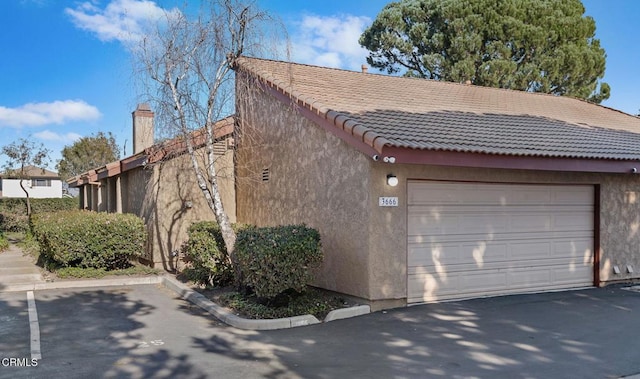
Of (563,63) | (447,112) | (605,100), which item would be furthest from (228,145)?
(605,100)

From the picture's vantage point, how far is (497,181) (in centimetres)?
955

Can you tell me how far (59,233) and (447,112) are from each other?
30.4 feet

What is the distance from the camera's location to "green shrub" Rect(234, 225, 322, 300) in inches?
303

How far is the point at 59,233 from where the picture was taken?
36.9ft

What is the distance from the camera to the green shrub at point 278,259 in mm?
7707

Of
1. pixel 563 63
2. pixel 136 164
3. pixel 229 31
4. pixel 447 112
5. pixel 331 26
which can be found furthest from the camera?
pixel 563 63

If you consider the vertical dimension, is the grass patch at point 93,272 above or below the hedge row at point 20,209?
below

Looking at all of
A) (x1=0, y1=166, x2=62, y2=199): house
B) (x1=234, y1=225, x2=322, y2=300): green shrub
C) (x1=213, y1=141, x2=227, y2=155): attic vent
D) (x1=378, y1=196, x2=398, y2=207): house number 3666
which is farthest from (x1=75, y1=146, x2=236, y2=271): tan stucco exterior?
(x1=0, y1=166, x2=62, y2=199): house

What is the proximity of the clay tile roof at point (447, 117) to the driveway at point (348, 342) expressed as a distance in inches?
107

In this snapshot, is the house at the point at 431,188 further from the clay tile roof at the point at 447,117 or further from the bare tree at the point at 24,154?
the bare tree at the point at 24,154

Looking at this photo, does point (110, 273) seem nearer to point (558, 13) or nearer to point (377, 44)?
point (377, 44)

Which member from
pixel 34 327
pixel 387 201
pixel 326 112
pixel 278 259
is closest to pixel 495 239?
pixel 387 201

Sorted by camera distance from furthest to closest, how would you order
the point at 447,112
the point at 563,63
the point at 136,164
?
the point at 563,63 → the point at 136,164 → the point at 447,112

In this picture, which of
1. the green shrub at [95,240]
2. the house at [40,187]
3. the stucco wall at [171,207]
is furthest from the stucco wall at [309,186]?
the house at [40,187]
